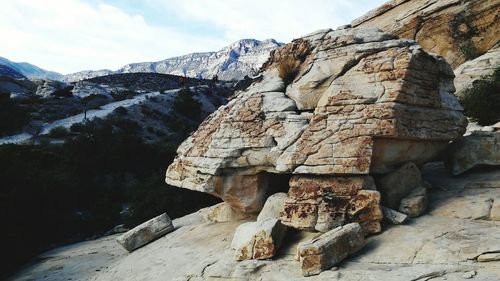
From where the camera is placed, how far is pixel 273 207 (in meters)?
10.7

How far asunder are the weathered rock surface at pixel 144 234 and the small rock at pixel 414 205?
799 centimetres

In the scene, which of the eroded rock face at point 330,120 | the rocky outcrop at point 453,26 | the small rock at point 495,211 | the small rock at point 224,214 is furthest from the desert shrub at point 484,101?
the small rock at point 224,214

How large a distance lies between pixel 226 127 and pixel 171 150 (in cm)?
2416

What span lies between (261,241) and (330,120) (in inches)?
130

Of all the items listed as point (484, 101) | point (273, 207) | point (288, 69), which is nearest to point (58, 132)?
point (288, 69)

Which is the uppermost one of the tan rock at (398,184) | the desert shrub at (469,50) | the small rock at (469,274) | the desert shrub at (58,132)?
the desert shrub at (469,50)

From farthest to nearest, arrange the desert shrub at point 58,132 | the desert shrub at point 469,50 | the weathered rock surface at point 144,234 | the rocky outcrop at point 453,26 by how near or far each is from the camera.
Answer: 1. the desert shrub at point 58,132
2. the rocky outcrop at point 453,26
3. the desert shrub at point 469,50
4. the weathered rock surface at point 144,234

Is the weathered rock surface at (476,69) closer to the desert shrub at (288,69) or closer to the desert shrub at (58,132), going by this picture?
the desert shrub at (288,69)

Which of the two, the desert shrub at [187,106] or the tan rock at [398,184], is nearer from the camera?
the tan rock at [398,184]

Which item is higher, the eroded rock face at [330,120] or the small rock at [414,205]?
the eroded rock face at [330,120]

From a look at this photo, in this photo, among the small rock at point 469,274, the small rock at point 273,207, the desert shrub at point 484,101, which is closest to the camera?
the small rock at point 469,274

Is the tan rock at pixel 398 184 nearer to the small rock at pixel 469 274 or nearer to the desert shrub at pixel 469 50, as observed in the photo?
the small rock at pixel 469 274

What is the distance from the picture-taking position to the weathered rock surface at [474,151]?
1080 cm

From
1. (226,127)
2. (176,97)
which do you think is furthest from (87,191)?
(176,97)
